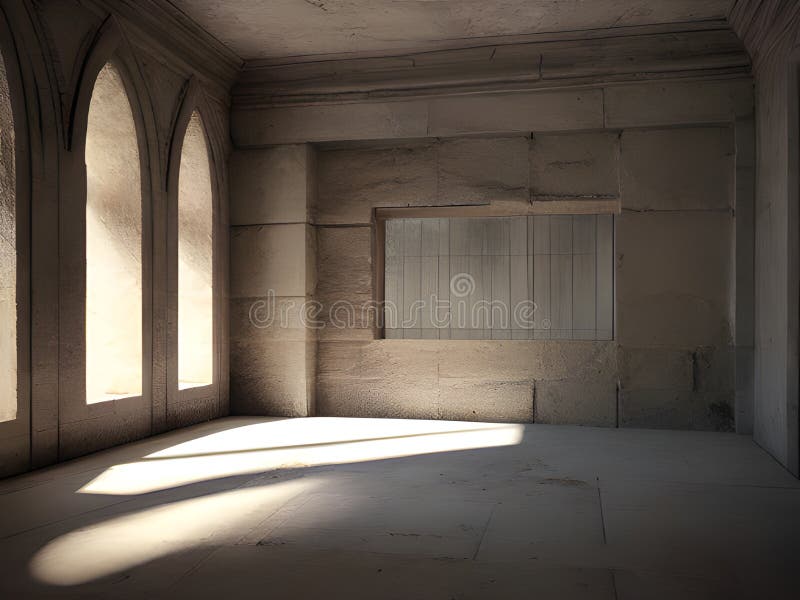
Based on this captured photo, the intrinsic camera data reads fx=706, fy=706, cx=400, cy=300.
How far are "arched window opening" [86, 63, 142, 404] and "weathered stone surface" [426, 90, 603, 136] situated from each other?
304 cm

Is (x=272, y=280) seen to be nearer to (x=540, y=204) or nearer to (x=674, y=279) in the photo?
(x=540, y=204)

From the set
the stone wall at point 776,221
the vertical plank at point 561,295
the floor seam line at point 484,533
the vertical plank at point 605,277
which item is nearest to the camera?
the floor seam line at point 484,533

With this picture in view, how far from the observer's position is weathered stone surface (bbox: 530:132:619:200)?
7145 millimetres

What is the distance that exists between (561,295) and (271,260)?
315cm

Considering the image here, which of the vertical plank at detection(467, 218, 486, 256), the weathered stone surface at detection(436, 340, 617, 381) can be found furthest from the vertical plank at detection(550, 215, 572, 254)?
the weathered stone surface at detection(436, 340, 617, 381)

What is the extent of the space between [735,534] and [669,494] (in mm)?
780

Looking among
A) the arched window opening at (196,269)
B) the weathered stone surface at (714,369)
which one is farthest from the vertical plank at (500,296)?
the arched window opening at (196,269)

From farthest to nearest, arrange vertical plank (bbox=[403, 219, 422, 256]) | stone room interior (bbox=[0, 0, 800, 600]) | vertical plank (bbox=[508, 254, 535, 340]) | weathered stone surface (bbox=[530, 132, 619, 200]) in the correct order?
vertical plank (bbox=[403, 219, 422, 256]) < vertical plank (bbox=[508, 254, 535, 340]) < weathered stone surface (bbox=[530, 132, 619, 200]) < stone room interior (bbox=[0, 0, 800, 600])

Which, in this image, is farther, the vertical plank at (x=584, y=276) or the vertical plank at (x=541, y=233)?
the vertical plank at (x=541, y=233)

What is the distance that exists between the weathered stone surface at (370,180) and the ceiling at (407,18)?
111 centimetres

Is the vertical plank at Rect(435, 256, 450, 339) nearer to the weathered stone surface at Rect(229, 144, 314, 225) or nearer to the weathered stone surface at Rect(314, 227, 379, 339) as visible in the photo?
the weathered stone surface at Rect(314, 227, 379, 339)

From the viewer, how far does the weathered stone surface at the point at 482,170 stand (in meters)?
7.34

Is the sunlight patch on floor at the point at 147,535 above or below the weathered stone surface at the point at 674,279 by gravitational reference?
below

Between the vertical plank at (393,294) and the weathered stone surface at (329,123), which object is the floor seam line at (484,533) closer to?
the vertical plank at (393,294)
